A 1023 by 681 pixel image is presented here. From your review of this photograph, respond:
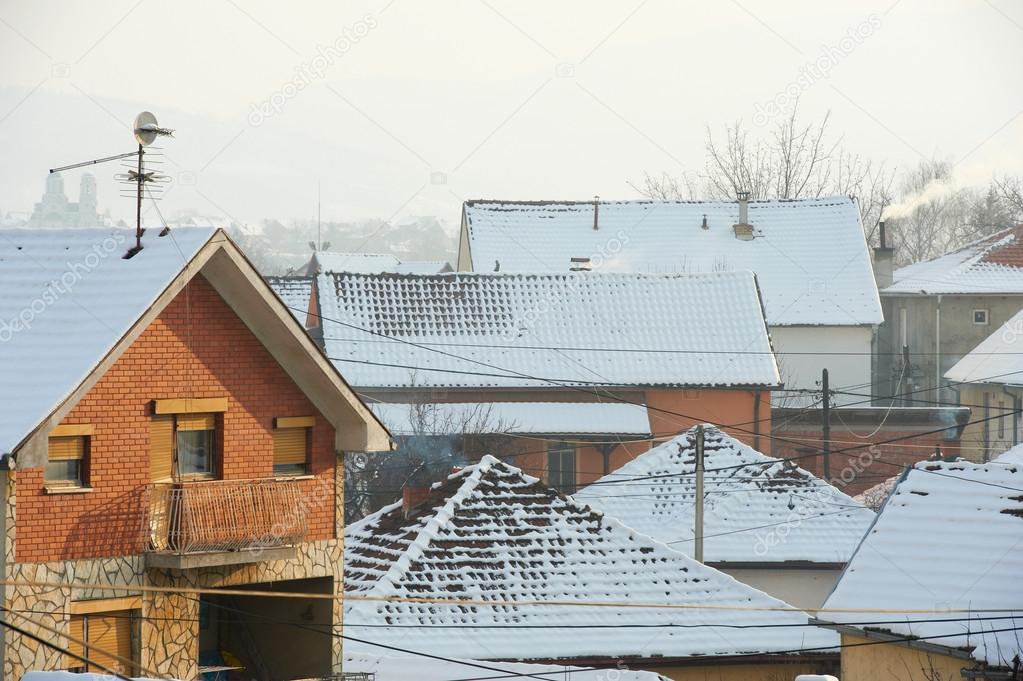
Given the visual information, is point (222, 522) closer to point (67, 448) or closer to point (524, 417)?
point (67, 448)

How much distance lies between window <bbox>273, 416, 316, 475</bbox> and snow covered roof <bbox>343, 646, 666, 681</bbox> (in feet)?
8.26

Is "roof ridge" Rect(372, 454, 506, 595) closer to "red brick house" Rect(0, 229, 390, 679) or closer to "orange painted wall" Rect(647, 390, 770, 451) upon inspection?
"red brick house" Rect(0, 229, 390, 679)

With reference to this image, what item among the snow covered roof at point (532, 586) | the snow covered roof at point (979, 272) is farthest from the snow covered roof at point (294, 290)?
the snow covered roof at point (532, 586)

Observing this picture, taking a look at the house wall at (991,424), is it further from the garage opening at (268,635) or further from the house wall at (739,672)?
the garage opening at (268,635)

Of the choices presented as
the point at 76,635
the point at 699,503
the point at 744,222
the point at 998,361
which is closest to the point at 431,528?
the point at 699,503

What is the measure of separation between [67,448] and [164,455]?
1134mm

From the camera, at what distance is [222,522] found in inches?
625

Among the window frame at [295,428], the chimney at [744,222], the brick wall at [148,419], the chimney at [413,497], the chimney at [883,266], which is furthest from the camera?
the chimney at [883,266]

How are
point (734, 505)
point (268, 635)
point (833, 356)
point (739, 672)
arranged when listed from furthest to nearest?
1. point (833, 356)
2. point (734, 505)
3. point (739, 672)
4. point (268, 635)

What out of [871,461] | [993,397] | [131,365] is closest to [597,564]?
[131,365]

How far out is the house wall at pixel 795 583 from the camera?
2648cm

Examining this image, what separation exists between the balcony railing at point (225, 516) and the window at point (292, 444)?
1.32 ft

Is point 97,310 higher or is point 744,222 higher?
point 744,222

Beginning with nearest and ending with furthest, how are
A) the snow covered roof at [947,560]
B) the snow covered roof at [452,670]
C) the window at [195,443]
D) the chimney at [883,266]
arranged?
the window at [195,443], the snow covered roof at [947,560], the snow covered roof at [452,670], the chimney at [883,266]
